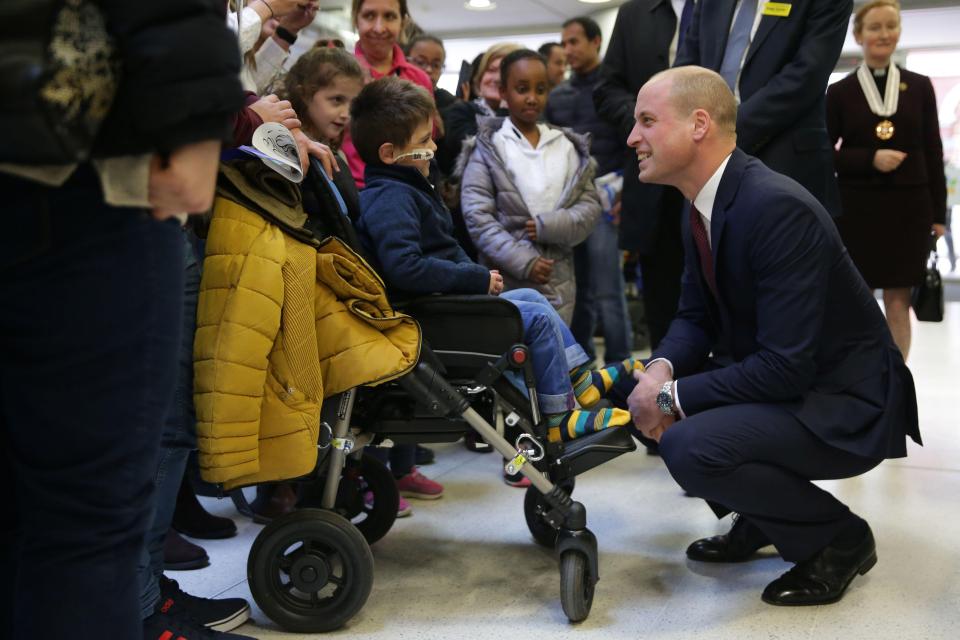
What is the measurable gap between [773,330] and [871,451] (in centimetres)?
32

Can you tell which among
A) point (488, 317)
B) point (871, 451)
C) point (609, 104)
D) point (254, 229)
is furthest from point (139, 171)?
point (609, 104)

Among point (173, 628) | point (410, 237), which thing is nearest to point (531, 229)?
point (410, 237)

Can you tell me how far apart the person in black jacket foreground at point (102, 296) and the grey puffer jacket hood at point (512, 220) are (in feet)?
6.23

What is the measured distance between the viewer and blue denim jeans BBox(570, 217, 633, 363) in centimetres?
388

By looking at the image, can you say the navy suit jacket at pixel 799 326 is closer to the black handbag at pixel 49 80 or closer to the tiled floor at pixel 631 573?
the tiled floor at pixel 631 573

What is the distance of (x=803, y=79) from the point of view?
→ 2672mm

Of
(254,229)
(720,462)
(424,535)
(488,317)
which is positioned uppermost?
(254,229)

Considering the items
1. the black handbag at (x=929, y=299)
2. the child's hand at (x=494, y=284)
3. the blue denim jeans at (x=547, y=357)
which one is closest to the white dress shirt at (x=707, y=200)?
the blue denim jeans at (x=547, y=357)

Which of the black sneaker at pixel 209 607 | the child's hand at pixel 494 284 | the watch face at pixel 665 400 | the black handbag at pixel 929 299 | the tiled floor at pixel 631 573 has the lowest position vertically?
the tiled floor at pixel 631 573

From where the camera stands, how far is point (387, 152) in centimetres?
223

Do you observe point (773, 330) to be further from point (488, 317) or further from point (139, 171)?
point (139, 171)

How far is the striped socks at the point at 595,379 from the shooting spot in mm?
2189

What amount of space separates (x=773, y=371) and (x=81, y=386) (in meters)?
1.36

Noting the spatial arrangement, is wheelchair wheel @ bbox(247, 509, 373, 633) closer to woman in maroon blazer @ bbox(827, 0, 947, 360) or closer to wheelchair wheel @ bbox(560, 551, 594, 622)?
wheelchair wheel @ bbox(560, 551, 594, 622)
